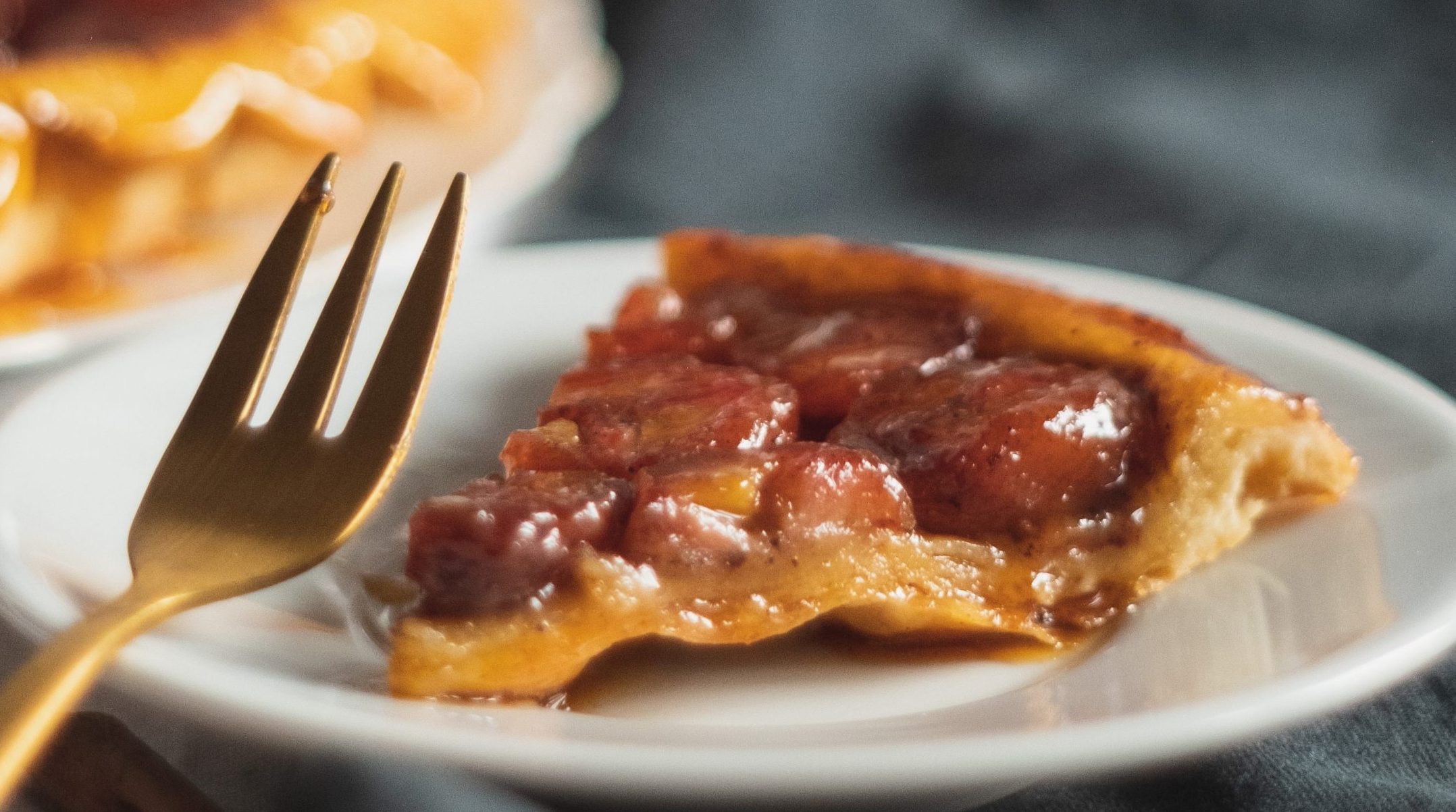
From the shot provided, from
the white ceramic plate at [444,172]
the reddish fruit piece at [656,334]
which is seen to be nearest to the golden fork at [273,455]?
the reddish fruit piece at [656,334]

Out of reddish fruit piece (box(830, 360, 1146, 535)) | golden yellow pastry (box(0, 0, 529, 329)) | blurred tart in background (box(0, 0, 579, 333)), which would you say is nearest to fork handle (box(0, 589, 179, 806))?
reddish fruit piece (box(830, 360, 1146, 535))

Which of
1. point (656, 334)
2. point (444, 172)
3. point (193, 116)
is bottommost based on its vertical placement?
point (656, 334)

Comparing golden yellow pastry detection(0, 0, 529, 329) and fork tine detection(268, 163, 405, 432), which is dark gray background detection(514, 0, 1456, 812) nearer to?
golden yellow pastry detection(0, 0, 529, 329)

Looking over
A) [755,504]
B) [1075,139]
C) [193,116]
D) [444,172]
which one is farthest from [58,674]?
[1075,139]

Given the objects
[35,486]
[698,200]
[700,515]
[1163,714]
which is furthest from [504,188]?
[1163,714]

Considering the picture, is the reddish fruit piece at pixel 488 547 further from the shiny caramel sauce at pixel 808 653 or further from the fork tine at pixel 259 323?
the fork tine at pixel 259 323

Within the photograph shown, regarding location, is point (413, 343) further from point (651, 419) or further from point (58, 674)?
point (58, 674)

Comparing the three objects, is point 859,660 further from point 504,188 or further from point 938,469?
point 504,188
